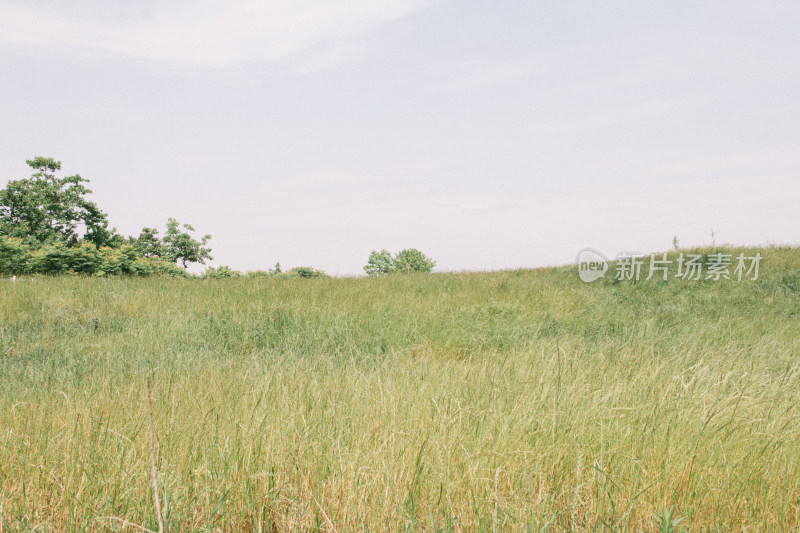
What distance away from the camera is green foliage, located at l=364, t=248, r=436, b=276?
1970 inches

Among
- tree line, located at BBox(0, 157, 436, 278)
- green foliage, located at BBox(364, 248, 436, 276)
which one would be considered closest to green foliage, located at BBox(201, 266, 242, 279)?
tree line, located at BBox(0, 157, 436, 278)

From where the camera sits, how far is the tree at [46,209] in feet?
107

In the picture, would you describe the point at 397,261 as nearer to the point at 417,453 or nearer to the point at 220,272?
the point at 220,272

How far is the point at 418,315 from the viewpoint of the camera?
8828 millimetres

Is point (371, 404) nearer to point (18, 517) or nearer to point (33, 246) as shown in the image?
point (18, 517)

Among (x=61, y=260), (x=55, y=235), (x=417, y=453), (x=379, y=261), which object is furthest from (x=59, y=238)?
(x=417, y=453)

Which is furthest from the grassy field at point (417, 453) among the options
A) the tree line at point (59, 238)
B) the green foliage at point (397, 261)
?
the green foliage at point (397, 261)

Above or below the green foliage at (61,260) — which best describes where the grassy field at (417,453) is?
below

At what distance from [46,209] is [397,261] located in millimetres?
29016

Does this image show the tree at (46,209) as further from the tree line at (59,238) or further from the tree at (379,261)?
the tree at (379,261)

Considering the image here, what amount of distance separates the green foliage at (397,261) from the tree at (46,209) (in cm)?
2325

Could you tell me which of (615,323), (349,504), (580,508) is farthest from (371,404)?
(615,323)

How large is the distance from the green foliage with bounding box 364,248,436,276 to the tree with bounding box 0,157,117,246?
23246mm

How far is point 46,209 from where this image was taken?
3347cm
